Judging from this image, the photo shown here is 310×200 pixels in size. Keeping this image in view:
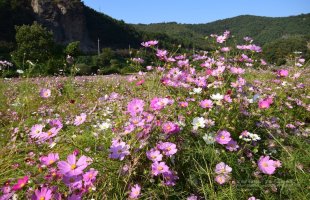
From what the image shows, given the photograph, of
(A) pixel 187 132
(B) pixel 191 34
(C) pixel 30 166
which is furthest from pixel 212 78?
(B) pixel 191 34

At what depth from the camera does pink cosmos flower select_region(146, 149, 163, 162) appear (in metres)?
1.79

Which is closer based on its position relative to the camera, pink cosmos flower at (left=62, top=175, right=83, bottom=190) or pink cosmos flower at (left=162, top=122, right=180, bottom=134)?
pink cosmos flower at (left=62, top=175, right=83, bottom=190)

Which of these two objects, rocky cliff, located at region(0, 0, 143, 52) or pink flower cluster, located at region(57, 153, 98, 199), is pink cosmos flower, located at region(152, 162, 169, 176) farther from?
rocky cliff, located at region(0, 0, 143, 52)

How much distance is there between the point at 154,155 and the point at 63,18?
6857 cm

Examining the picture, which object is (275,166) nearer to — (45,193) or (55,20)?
(45,193)

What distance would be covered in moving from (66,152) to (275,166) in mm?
1346

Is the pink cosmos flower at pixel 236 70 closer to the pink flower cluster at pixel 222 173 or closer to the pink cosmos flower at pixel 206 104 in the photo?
the pink cosmos flower at pixel 206 104

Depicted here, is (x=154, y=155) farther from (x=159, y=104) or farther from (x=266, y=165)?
(x=266, y=165)

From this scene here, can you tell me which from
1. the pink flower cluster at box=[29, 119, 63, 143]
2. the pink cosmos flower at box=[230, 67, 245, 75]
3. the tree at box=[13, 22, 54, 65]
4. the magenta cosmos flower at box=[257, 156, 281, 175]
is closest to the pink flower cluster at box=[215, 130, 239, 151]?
the magenta cosmos flower at box=[257, 156, 281, 175]

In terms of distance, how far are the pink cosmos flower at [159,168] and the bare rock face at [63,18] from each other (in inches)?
2538

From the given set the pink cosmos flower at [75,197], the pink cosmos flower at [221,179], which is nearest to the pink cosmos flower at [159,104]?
the pink cosmos flower at [221,179]

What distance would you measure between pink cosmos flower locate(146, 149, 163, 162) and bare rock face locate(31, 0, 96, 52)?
64.4 m

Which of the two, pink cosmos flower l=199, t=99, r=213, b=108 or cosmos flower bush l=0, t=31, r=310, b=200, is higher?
pink cosmos flower l=199, t=99, r=213, b=108

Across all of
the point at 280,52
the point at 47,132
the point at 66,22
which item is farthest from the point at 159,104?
the point at 66,22
